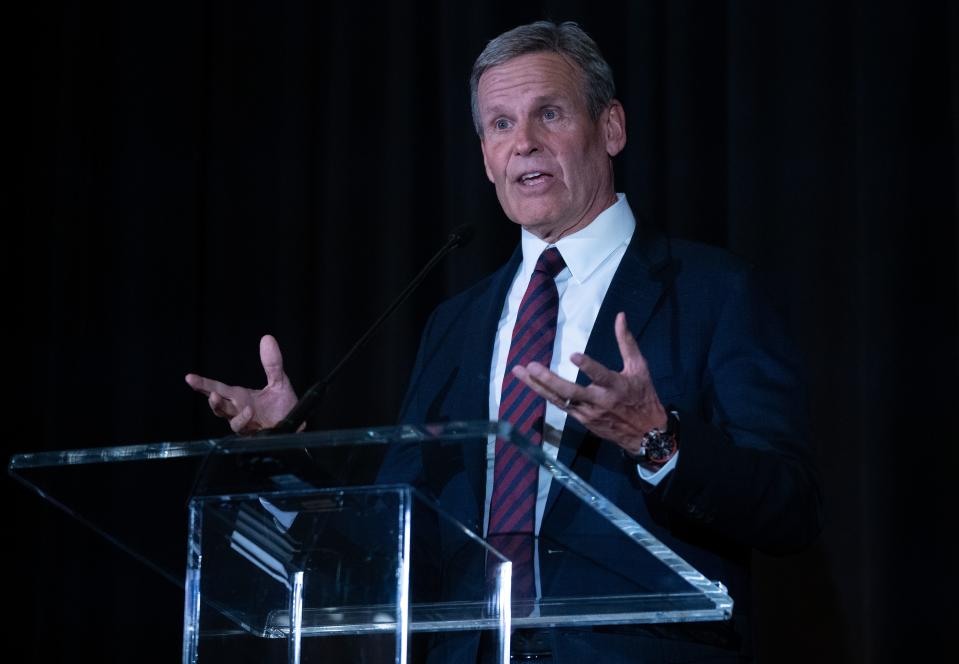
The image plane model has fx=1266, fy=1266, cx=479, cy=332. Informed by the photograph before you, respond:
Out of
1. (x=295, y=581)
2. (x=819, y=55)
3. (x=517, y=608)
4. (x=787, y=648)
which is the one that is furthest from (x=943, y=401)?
(x=295, y=581)

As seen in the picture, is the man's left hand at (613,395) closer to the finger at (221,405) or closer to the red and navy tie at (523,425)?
the red and navy tie at (523,425)

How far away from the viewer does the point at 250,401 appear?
174 cm

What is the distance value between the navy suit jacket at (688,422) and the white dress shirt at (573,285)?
22mm

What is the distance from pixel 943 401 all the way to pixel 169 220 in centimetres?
208

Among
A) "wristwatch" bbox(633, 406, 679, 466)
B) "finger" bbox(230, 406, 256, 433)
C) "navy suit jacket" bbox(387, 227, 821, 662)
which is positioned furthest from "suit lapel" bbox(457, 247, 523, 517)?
"wristwatch" bbox(633, 406, 679, 466)

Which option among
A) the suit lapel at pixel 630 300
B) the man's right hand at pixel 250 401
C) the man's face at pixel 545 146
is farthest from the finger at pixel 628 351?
the man's face at pixel 545 146

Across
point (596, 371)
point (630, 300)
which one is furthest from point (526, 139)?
point (596, 371)

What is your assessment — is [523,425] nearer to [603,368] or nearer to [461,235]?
[461,235]

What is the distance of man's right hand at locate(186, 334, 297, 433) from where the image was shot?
5.61 ft

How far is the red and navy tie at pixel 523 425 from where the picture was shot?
1.38m

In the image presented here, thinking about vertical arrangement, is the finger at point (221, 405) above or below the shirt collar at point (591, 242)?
below

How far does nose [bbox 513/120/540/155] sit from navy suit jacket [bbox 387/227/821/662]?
22 centimetres

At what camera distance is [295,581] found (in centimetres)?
136

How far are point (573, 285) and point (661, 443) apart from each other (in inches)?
27.4
